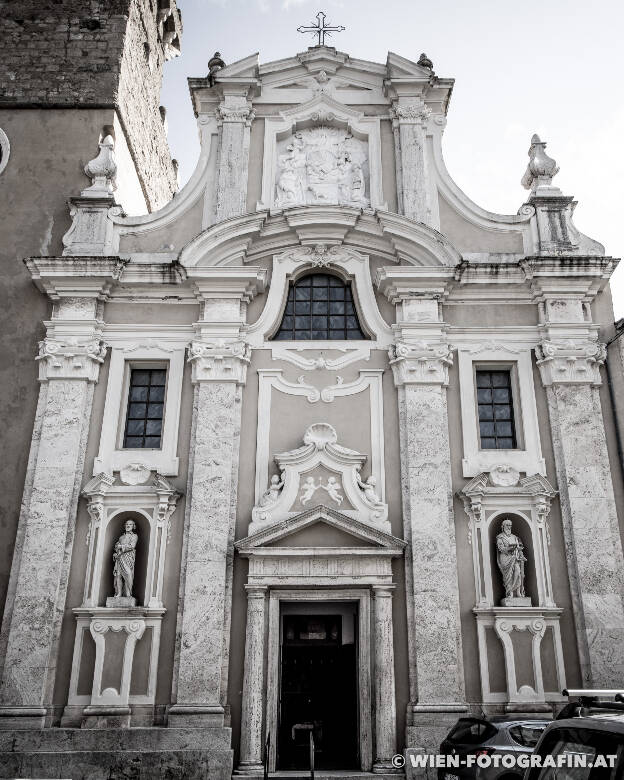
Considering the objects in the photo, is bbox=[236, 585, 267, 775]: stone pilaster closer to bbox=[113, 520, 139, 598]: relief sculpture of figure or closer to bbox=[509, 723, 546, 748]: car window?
bbox=[113, 520, 139, 598]: relief sculpture of figure

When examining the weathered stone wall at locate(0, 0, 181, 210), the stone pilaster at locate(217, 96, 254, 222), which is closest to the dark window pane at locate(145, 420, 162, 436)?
the stone pilaster at locate(217, 96, 254, 222)

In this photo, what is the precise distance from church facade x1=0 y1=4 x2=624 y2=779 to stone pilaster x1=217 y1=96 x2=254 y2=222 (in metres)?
0.04

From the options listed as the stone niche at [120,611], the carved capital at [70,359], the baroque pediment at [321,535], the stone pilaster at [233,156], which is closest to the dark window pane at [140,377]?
the carved capital at [70,359]

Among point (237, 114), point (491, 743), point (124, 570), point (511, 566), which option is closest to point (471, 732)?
point (491, 743)

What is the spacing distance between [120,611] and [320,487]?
3.53m

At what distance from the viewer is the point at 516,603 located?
11305mm

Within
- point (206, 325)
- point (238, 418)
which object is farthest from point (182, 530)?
point (206, 325)

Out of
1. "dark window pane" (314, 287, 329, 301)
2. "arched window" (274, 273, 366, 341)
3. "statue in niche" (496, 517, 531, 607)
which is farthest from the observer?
"dark window pane" (314, 287, 329, 301)

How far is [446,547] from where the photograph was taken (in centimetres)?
1158

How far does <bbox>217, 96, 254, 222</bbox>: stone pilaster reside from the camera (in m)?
14.1

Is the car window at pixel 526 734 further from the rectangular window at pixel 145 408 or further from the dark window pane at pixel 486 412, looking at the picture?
the rectangular window at pixel 145 408

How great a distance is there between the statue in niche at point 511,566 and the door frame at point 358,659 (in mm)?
2084

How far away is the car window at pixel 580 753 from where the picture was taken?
3.62m

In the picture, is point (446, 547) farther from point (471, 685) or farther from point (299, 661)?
point (299, 661)
